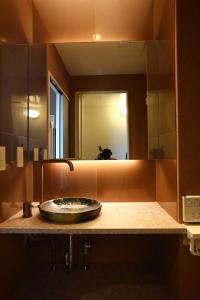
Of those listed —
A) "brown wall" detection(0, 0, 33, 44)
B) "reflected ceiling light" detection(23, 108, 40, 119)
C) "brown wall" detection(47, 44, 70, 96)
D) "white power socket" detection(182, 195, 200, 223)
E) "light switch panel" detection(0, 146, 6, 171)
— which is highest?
"brown wall" detection(0, 0, 33, 44)

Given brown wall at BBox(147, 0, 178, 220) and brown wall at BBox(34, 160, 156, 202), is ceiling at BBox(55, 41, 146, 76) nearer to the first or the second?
brown wall at BBox(147, 0, 178, 220)

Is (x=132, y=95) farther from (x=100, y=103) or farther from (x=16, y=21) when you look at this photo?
(x=16, y=21)

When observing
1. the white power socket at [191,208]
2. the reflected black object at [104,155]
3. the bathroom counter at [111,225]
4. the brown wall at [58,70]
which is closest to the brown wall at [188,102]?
the white power socket at [191,208]

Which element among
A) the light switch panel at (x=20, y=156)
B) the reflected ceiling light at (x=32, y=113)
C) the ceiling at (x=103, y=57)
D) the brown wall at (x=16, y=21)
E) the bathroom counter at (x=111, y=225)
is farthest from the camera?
the ceiling at (x=103, y=57)

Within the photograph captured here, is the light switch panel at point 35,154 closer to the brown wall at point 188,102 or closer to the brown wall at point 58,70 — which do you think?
the brown wall at point 58,70

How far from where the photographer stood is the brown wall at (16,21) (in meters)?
1.30

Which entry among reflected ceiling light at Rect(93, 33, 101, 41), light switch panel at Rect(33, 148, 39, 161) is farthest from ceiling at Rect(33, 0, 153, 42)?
light switch panel at Rect(33, 148, 39, 161)

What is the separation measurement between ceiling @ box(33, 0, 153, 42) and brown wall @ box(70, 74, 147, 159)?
1.04ft

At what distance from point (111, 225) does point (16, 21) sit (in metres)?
1.46

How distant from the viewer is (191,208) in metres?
1.14

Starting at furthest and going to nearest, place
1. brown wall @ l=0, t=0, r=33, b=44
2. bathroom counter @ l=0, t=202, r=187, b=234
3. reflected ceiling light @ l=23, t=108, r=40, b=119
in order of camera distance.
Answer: reflected ceiling light @ l=23, t=108, r=40, b=119, brown wall @ l=0, t=0, r=33, b=44, bathroom counter @ l=0, t=202, r=187, b=234

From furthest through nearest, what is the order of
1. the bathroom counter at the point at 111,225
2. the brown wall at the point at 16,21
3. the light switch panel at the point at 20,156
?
the light switch panel at the point at 20,156 < the brown wall at the point at 16,21 < the bathroom counter at the point at 111,225

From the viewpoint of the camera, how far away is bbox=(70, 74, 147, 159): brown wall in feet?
5.62
